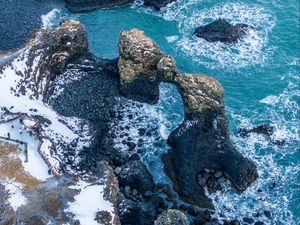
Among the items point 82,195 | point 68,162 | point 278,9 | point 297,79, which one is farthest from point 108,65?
point 278,9

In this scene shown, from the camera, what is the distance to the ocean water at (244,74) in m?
50.8

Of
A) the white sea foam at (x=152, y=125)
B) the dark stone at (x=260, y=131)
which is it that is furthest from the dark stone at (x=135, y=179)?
the dark stone at (x=260, y=131)

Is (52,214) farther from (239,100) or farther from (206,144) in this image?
(239,100)

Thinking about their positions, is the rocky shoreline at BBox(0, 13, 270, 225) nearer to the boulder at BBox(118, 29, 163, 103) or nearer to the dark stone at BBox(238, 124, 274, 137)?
the boulder at BBox(118, 29, 163, 103)

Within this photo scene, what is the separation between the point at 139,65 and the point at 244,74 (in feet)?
57.4

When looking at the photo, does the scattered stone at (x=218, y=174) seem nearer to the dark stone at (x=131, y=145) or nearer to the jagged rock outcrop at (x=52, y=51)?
the dark stone at (x=131, y=145)

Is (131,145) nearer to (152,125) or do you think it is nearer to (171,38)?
(152,125)

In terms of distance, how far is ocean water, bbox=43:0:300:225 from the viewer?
5084 centimetres

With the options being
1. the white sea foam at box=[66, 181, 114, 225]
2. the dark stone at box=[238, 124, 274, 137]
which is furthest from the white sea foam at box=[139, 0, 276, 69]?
the white sea foam at box=[66, 181, 114, 225]

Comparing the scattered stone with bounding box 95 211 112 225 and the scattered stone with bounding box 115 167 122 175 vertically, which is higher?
the scattered stone with bounding box 95 211 112 225

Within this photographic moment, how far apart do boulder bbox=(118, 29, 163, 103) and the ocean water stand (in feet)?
6.97

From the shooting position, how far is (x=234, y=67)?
66312mm

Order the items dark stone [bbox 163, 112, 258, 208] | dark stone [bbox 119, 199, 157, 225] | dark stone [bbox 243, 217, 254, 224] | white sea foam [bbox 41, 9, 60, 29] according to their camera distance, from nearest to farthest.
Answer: dark stone [bbox 119, 199, 157, 225], dark stone [bbox 243, 217, 254, 224], dark stone [bbox 163, 112, 258, 208], white sea foam [bbox 41, 9, 60, 29]

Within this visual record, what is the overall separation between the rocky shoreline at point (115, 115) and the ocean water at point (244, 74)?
6.74 feet
